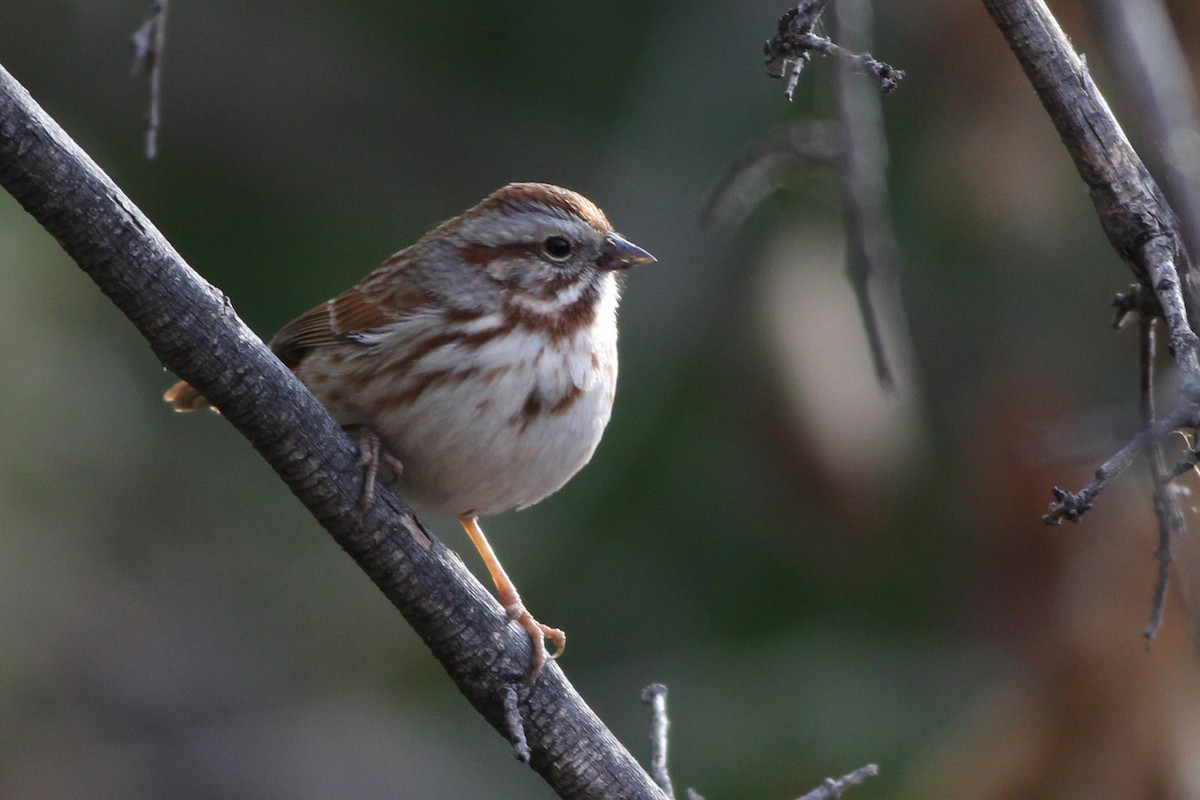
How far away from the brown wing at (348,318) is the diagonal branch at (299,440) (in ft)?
3.05

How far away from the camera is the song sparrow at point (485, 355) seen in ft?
12.3

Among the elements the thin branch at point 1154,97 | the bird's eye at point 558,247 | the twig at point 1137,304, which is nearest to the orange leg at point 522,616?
the bird's eye at point 558,247

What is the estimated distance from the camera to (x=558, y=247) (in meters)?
4.10

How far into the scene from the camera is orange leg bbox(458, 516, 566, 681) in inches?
131

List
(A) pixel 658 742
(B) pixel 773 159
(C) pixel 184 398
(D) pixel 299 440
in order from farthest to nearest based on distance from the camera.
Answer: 1. (C) pixel 184 398
2. (A) pixel 658 742
3. (D) pixel 299 440
4. (B) pixel 773 159

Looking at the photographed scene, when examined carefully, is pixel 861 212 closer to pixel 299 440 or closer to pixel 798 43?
pixel 798 43

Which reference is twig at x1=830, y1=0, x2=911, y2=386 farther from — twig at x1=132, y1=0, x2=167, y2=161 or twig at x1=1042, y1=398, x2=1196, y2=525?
twig at x1=132, y1=0, x2=167, y2=161

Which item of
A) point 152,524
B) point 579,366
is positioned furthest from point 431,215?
point 579,366

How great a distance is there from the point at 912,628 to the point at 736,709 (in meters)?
1.02

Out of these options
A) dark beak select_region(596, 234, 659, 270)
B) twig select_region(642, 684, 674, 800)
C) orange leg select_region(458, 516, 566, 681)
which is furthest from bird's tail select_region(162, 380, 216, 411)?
twig select_region(642, 684, 674, 800)

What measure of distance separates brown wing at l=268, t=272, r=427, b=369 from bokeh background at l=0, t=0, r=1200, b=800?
87.6 inches

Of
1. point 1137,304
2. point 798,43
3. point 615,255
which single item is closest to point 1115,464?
point 1137,304

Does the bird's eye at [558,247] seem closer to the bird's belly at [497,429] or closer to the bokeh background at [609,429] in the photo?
the bird's belly at [497,429]

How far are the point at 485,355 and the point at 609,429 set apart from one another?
13.0ft
